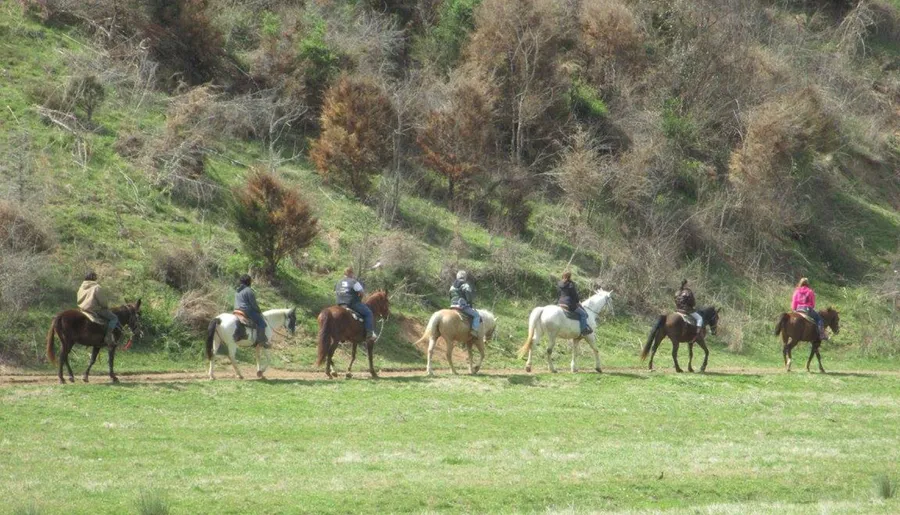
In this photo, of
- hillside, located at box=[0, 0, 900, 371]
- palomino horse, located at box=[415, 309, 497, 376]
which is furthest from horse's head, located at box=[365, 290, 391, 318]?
hillside, located at box=[0, 0, 900, 371]

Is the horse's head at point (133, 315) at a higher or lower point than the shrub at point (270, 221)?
lower

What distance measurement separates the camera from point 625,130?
51000 millimetres

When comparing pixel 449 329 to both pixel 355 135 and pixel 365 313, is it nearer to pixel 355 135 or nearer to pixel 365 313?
pixel 365 313

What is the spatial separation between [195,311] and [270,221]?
429cm

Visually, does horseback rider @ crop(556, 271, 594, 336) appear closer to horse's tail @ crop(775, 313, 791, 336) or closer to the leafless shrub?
horse's tail @ crop(775, 313, 791, 336)

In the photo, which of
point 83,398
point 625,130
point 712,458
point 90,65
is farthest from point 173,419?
point 625,130

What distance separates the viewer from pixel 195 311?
95.1 feet

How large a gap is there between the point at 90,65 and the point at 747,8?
39524mm

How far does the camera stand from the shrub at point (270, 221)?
106ft

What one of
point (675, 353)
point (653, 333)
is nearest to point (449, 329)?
point (653, 333)

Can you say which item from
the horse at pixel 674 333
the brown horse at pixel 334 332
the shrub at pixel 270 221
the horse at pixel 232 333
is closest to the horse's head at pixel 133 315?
the horse at pixel 232 333

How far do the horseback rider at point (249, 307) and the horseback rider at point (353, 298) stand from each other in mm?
1984

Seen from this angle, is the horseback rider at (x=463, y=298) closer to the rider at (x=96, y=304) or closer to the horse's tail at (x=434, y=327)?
the horse's tail at (x=434, y=327)

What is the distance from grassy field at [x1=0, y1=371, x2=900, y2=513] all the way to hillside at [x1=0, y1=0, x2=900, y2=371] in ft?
18.8
